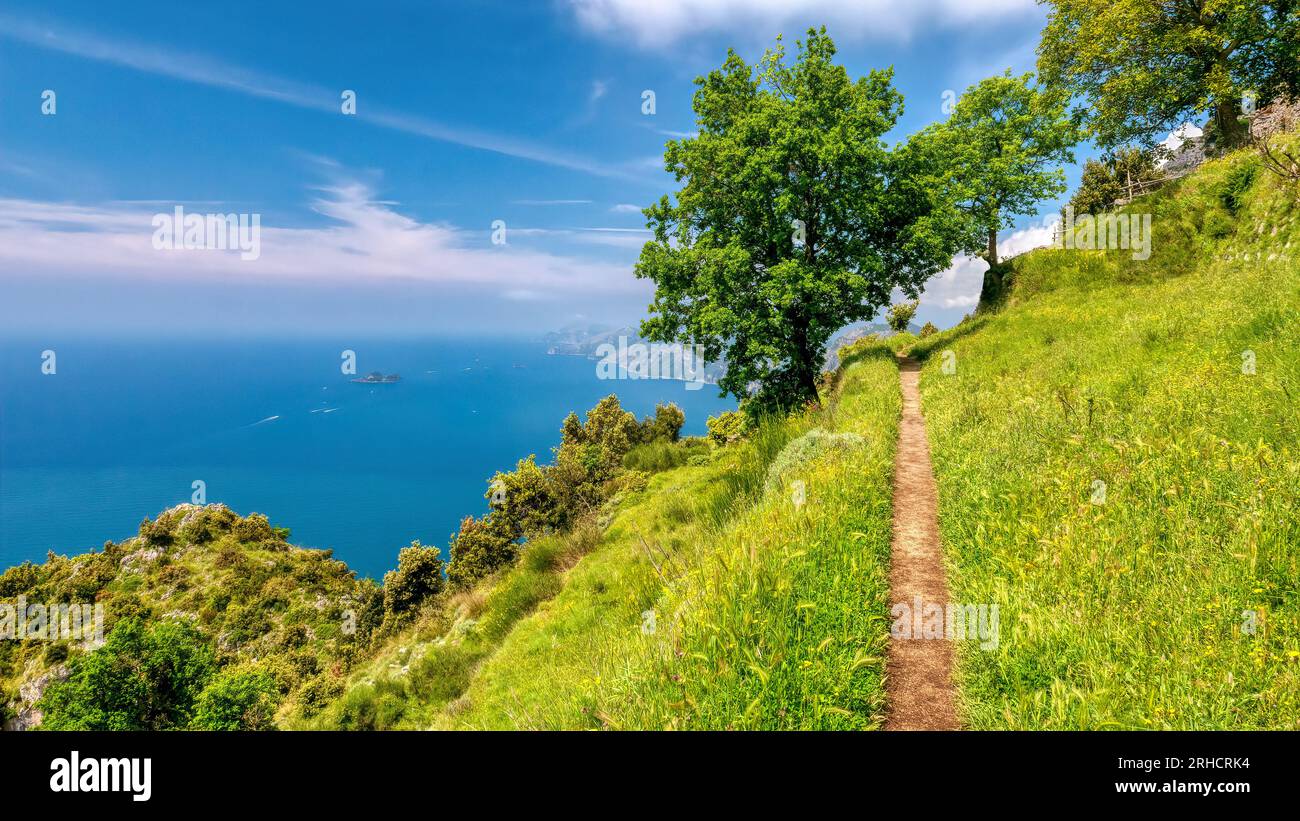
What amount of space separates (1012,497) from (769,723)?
567 centimetres

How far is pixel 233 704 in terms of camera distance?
97.4ft

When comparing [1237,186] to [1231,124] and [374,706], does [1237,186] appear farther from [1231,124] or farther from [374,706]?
[374,706]

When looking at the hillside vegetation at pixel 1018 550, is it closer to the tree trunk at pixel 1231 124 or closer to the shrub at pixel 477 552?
the tree trunk at pixel 1231 124

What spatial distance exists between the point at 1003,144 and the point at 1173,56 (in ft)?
35.1

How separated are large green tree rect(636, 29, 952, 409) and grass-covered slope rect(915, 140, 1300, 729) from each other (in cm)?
755

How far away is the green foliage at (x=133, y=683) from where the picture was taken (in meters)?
26.8

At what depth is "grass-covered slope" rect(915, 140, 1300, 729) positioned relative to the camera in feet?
12.3

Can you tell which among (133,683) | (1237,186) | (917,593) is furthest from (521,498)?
(1237,186)

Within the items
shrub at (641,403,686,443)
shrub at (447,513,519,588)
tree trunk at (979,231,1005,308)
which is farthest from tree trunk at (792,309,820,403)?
shrub at (641,403,686,443)

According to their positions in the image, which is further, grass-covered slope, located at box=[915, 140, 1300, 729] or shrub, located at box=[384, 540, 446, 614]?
shrub, located at box=[384, 540, 446, 614]

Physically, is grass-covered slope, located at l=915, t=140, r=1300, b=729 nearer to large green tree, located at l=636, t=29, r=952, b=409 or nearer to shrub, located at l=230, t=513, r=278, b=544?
large green tree, located at l=636, t=29, r=952, b=409

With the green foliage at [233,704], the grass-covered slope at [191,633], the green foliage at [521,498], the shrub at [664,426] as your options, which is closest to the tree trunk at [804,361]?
the green foliage at [521,498]
